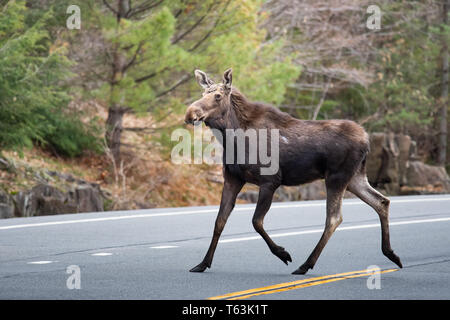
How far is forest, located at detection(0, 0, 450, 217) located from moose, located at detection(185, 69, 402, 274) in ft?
28.0

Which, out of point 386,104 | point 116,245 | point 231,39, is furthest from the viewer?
point 386,104

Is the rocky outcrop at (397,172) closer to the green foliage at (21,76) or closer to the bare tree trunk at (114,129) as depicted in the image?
the bare tree trunk at (114,129)

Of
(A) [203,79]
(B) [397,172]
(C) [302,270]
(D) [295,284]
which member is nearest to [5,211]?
(A) [203,79]

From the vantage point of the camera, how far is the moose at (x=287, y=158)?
9.50 metres

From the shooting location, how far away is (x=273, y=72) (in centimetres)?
2417

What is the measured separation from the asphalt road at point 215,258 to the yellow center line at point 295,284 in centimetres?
1

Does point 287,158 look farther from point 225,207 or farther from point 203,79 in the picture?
point 203,79

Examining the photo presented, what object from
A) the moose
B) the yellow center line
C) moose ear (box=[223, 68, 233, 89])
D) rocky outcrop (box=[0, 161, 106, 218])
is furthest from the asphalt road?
moose ear (box=[223, 68, 233, 89])

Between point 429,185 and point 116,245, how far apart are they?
1922 centimetres

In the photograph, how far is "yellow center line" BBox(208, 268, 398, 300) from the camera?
320 inches

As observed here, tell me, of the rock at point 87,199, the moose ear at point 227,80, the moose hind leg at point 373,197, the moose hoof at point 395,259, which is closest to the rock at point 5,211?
the rock at point 87,199

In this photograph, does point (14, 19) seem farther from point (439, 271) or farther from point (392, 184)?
point (392, 184)
